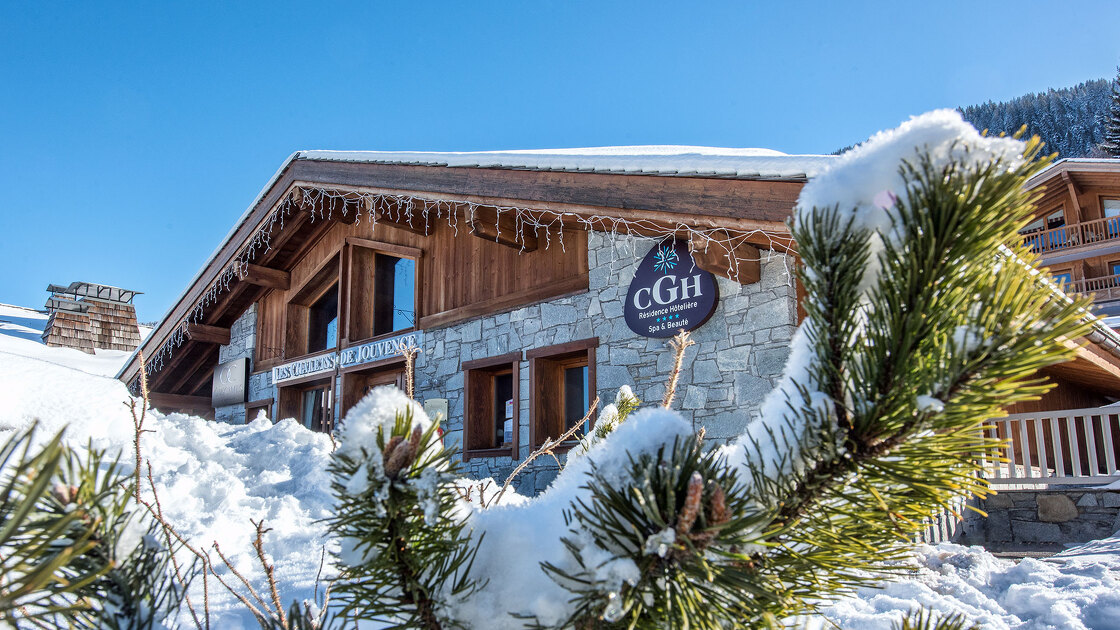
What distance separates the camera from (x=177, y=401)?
1434 cm

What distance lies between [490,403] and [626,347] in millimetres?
2523

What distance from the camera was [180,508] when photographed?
3951mm

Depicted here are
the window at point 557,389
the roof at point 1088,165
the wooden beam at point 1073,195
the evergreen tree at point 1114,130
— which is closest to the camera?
the window at point 557,389

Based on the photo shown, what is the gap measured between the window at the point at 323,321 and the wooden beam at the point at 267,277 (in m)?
0.68

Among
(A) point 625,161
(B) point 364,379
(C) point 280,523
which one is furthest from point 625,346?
(B) point 364,379

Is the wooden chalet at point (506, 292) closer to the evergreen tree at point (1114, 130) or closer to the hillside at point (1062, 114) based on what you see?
→ the evergreen tree at point (1114, 130)

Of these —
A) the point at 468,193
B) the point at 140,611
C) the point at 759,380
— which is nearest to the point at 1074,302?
the point at 140,611

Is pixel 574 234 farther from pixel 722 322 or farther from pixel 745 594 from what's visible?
pixel 745 594

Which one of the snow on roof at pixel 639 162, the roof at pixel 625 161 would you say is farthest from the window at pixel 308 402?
the snow on roof at pixel 639 162

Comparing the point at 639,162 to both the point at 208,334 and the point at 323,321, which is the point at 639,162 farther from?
the point at 208,334

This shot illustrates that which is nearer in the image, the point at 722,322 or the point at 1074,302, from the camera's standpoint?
the point at 1074,302

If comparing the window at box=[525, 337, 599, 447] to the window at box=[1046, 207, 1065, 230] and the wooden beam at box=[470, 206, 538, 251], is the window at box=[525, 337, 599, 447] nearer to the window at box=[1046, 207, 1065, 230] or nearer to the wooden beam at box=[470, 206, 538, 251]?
the wooden beam at box=[470, 206, 538, 251]

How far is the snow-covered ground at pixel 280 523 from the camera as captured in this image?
3.38 metres

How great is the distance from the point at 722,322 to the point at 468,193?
307cm
